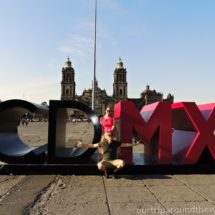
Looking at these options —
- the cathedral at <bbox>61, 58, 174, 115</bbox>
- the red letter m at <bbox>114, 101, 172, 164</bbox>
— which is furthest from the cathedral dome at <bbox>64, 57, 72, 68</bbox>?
the red letter m at <bbox>114, 101, 172, 164</bbox>

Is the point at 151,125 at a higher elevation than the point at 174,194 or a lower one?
higher

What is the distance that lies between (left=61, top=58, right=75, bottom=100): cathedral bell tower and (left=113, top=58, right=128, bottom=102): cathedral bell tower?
15.5m

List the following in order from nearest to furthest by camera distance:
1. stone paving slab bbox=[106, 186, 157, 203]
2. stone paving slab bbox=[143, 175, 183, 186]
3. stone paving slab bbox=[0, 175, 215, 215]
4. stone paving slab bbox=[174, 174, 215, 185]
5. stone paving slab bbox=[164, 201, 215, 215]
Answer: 1. stone paving slab bbox=[164, 201, 215, 215]
2. stone paving slab bbox=[0, 175, 215, 215]
3. stone paving slab bbox=[106, 186, 157, 203]
4. stone paving slab bbox=[143, 175, 183, 186]
5. stone paving slab bbox=[174, 174, 215, 185]

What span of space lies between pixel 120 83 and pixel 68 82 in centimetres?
1870

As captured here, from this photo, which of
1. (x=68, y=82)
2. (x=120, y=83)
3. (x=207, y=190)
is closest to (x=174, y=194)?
(x=207, y=190)

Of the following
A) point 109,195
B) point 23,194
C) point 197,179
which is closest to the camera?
point 109,195

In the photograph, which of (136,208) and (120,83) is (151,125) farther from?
(120,83)

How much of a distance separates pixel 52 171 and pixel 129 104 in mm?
2458

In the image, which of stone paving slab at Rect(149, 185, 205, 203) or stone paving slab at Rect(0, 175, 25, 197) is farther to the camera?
stone paving slab at Rect(0, 175, 25, 197)

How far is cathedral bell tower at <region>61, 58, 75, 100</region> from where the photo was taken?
11469 centimetres

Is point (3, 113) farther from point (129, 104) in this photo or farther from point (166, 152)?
point (166, 152)

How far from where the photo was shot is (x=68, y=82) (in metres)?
116

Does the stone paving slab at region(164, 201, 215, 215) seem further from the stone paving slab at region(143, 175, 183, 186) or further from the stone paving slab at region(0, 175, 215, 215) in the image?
the stone paving slab at region(143, 175, 183, 186)

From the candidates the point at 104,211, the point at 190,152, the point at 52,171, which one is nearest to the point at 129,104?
the point at 190,152
